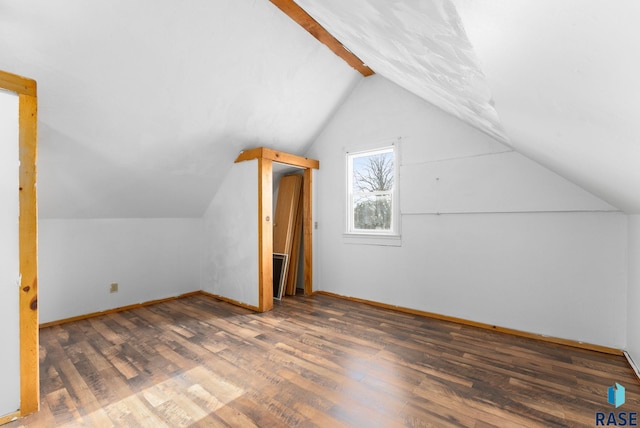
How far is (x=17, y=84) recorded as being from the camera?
5.82ft

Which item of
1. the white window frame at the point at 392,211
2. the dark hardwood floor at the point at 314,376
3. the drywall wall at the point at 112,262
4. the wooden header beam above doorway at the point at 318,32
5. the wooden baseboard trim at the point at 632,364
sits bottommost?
the dark hardwood floor at the point at 314,376

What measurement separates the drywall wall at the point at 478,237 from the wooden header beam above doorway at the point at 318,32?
438 millimetres

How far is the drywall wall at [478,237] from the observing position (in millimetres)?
2678

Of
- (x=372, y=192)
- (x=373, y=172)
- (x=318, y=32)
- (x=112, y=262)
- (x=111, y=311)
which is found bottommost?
(x=111, y=311)

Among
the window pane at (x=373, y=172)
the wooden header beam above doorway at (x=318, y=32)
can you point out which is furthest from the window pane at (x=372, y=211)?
the wooden header beam above doorway at (x=318, y=32)

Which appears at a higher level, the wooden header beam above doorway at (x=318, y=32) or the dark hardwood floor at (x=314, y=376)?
the wooden header beam above doorway at (x=318, y=32)

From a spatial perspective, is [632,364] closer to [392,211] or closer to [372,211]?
[392,211]

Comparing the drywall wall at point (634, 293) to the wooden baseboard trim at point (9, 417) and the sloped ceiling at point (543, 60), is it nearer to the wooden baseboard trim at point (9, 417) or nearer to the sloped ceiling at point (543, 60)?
the sloped ceiling at point (543, 60)

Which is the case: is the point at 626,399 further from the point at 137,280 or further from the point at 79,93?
the point at 137,280

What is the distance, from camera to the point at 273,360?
247cm

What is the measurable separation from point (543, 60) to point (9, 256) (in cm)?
280

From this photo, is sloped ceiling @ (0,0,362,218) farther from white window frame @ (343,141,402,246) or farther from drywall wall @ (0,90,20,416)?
white window frame @ (343,141,402,246)

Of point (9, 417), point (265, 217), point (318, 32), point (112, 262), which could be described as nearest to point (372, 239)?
point (265, 217)

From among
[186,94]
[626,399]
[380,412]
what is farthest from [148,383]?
[626,399]
